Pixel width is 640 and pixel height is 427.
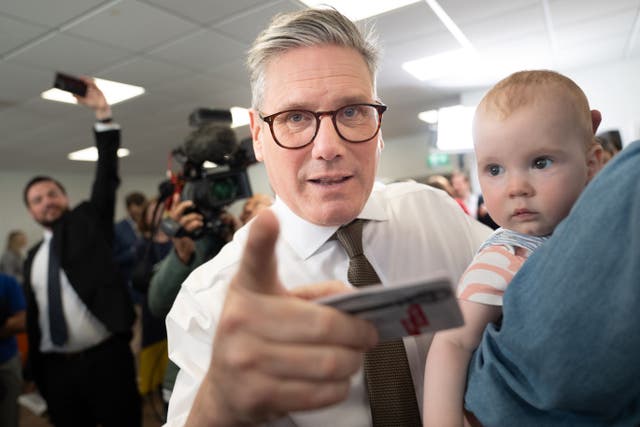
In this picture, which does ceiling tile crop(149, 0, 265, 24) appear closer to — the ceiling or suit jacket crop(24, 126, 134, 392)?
the ceiling

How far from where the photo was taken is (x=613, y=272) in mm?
396

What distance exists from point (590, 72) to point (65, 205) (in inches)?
235

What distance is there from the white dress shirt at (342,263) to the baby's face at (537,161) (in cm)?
25

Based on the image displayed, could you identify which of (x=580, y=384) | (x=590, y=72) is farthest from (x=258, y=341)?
(x=590, y=72)

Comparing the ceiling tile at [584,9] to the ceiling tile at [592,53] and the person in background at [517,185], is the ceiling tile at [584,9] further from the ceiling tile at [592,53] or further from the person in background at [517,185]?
the person in background at [517,185]

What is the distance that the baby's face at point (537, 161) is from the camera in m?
0.62

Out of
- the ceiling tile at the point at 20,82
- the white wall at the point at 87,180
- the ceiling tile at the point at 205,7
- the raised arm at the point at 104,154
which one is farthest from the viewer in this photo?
the white wall at the point at 87,180

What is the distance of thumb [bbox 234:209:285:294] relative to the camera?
39 centimetres

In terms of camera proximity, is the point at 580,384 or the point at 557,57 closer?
the point at 580,384

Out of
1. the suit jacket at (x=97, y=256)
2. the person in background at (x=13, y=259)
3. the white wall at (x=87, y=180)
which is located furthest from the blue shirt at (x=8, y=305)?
the white wall at (x=87, y=180)

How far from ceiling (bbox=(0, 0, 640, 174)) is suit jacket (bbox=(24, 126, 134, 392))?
128 cm

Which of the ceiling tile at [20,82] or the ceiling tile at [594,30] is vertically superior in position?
the ceiling tile at [20,82]

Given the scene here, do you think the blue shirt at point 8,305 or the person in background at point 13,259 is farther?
the person in background at point 13,259

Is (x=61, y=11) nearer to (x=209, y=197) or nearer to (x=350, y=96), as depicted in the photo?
(x=209, y=197)
